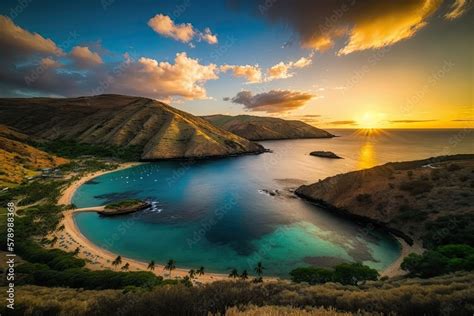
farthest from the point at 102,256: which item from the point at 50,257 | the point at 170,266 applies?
the point at 170,266

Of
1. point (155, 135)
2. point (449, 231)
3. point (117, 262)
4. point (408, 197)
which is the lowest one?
point (117, 262)

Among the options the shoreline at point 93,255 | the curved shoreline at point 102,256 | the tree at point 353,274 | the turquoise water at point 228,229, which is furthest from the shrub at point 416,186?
the shoreline at point 93,255

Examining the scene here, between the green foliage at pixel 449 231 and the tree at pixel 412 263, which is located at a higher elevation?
the green foliage at pixel 449 231

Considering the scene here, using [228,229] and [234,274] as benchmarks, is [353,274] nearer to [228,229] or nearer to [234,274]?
[234,274]

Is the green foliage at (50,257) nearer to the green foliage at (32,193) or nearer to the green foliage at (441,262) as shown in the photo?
the green foliage at (32,193)

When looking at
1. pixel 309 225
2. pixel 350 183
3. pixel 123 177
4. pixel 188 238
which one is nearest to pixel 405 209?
pixel 350 183

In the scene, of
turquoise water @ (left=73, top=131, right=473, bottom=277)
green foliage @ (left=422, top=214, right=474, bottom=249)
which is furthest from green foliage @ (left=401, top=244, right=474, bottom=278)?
turquoise water @ (left=73, top=131, right=473, bottom=277)
